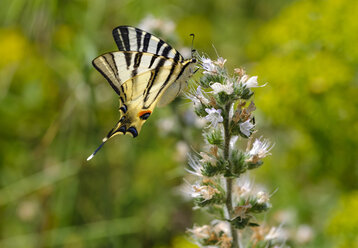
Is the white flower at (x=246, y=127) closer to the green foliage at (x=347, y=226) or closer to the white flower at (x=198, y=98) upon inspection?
the white flower at (x=198, y=98)

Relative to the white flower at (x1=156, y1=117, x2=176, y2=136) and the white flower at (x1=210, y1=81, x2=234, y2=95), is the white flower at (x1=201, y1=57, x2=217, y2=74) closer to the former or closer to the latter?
the white flower at (x1=210, y1=81, x2=234, y2=95)

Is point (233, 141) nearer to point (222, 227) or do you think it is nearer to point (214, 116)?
point (214, 116)

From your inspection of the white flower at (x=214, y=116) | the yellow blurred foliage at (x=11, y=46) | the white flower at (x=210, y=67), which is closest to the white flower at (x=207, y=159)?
the white flower at (x=214, y=116)

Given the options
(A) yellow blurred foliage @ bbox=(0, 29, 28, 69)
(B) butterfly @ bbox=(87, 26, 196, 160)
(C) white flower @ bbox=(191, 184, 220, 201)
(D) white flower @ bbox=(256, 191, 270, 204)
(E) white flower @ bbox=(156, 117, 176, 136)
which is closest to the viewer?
(C) white flower @ bbox=(191, 184, 220, 201)

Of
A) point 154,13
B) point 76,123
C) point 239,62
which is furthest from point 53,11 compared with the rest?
point 239,62

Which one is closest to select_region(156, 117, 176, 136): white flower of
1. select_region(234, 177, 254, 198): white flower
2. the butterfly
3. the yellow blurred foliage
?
the butterfly
